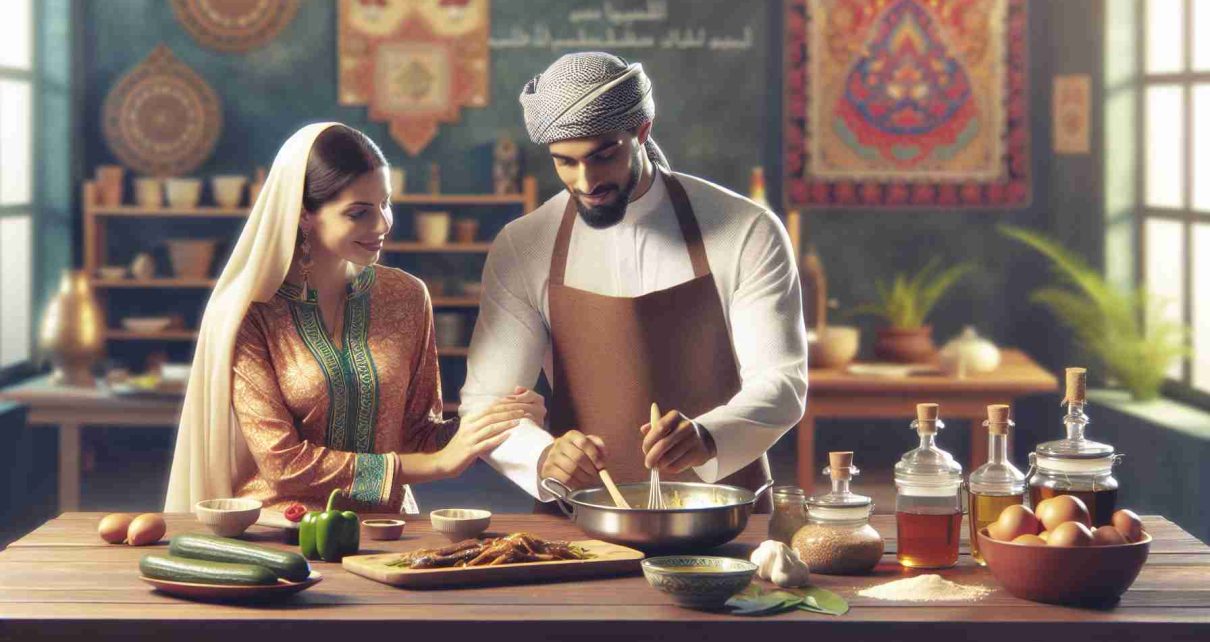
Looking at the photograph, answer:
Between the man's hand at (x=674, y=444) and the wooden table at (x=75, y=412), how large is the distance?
375 cm

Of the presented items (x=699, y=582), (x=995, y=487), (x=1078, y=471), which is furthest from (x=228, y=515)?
(x=1078, y=471)

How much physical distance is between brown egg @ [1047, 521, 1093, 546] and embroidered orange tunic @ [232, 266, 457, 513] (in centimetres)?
135

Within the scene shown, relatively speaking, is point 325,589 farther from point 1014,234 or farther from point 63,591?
point 1014,234

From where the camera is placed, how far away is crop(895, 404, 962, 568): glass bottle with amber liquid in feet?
8.16

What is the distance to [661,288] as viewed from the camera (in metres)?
3.39

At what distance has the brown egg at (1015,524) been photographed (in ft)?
7.66

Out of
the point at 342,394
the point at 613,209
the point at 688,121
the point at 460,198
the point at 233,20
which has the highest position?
the point at 233,20

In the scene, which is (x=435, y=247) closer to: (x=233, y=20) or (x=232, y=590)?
(x=233, y=20)

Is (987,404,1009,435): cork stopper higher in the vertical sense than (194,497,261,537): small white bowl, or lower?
higher

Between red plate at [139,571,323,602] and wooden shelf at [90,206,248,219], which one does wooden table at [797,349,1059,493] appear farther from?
red plate at [139,571,323,602]

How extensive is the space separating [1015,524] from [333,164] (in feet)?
5.02

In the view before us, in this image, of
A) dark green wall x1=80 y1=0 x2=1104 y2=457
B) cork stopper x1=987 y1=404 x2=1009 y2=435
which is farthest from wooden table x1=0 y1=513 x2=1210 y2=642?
dark green wall x1=80 y1=0 x2=1104 y2=457

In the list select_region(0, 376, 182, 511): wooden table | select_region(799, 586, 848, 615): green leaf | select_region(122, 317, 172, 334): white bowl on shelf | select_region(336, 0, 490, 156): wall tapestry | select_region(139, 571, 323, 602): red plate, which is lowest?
select_region(0, 376, 182, 511): wooden table

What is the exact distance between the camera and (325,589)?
2.40m
